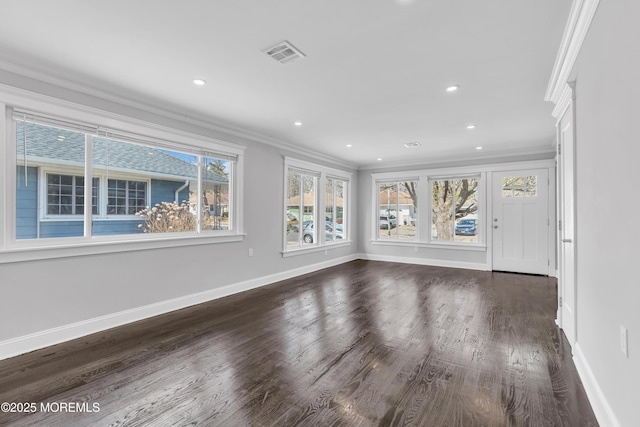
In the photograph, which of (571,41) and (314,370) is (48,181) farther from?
(571,41)

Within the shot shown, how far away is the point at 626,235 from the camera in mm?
1375

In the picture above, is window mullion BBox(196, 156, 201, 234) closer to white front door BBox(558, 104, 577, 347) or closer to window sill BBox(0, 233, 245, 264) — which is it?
window sill BBox(0, 233, 245, 264)

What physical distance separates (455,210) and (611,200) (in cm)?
530

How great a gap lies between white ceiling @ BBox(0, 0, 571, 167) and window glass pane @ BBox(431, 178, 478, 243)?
257cm

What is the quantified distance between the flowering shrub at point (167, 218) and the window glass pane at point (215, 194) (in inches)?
8.8

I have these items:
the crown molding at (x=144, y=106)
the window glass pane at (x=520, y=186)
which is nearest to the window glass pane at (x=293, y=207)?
the crown molding at (x=144, y=106)

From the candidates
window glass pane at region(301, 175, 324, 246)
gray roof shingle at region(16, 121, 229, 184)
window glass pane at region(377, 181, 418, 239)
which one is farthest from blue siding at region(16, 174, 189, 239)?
window glass pane at region(377, 181, 418, 239)

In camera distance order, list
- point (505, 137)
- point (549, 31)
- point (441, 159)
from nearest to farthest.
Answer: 1. point (549, 31)
2. point (505, 137)
3. point (441, 159)

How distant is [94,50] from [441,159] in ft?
20.5

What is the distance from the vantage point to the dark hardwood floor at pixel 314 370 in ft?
5.74

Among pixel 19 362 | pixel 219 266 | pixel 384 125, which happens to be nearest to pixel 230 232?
pixel 219 266

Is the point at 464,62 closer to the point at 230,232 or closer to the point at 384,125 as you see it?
the point at 384,125

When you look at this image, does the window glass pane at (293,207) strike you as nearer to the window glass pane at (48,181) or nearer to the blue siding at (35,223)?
the blue siding at (35,223)

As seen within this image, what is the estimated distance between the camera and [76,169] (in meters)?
2.94
